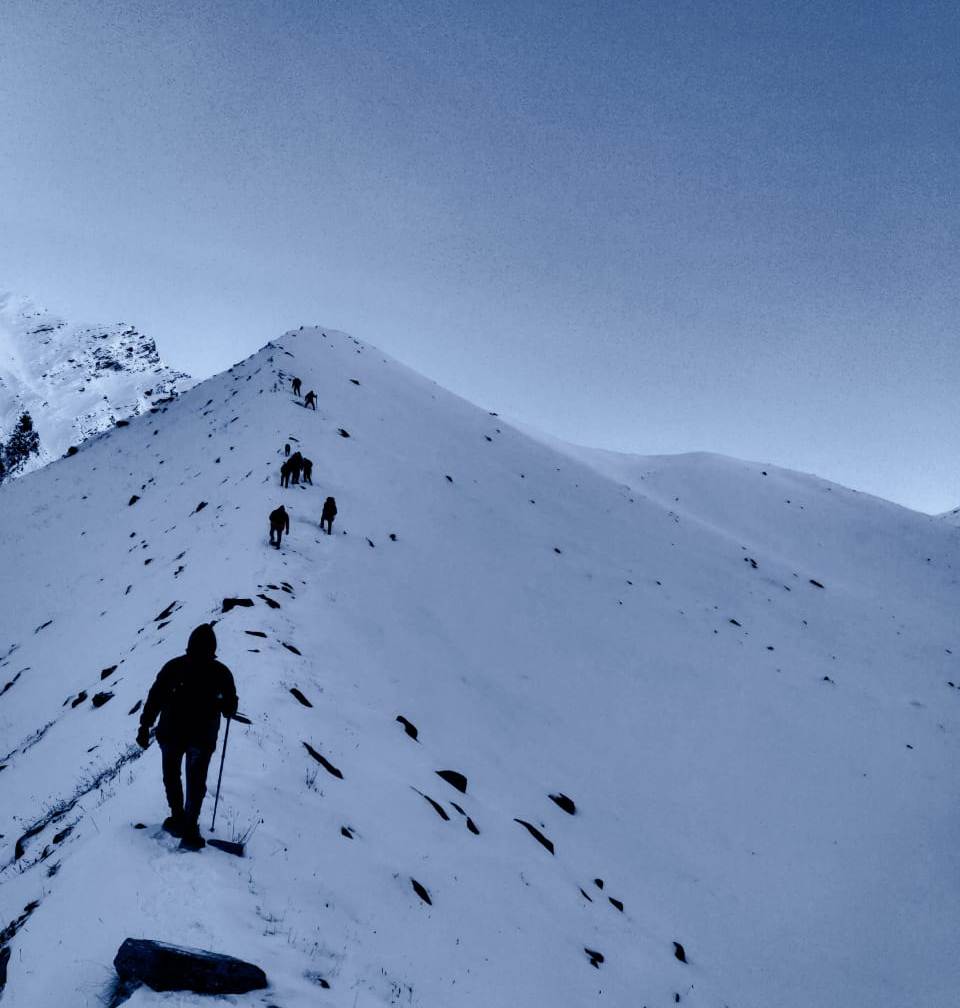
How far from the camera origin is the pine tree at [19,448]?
529 feet

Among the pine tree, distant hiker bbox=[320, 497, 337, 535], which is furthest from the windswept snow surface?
the pine tree

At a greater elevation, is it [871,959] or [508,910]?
[508,910]

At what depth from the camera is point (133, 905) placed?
17.2ft

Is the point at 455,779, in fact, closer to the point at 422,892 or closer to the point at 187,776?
the point at 422,892

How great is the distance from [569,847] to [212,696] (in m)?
9.23

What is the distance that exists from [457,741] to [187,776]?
859 cm

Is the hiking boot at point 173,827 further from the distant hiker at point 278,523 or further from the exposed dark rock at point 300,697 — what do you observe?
the distant hiker at point 278,523

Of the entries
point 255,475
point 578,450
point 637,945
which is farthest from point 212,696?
point 578,450

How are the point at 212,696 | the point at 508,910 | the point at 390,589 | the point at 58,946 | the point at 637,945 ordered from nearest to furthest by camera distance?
1. the point at 58,946
2. the point at 212,696
3. the point at 508,910
4. the point at 637,945
5. the point at 390,589

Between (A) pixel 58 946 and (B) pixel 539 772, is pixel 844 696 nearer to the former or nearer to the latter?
(B) pixel 539 772

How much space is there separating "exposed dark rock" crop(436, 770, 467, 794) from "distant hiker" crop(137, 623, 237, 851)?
5.98 meters

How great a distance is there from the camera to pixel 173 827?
6.28 m

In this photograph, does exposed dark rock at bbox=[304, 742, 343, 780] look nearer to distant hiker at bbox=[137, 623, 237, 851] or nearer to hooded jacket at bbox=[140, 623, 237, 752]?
distant hiker at bbox=[137, 623, 237, 851]

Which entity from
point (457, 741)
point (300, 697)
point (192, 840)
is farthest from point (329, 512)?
point (192, 840)
